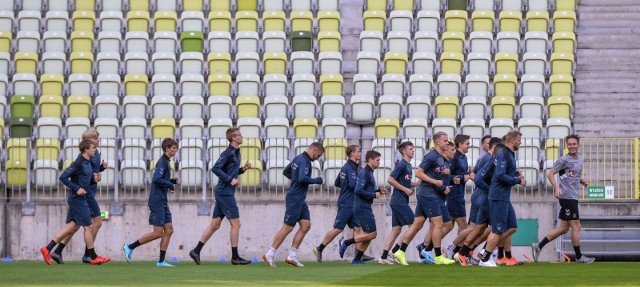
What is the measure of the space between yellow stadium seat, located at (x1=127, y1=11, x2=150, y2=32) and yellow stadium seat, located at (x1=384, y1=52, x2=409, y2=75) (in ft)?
16.0

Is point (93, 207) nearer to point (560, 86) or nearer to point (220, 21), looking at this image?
point (220, 21)

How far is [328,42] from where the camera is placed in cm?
2711

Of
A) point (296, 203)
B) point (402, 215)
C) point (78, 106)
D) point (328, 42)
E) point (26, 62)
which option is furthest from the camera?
point (328, 42)

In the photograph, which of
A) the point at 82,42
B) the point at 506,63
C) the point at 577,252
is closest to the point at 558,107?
the point at 506,63

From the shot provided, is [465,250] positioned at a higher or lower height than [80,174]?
lower

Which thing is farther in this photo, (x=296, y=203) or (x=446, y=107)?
(x=446, y=107)

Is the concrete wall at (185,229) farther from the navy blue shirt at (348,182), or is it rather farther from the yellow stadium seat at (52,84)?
the yellow stadium seat at (52,84)

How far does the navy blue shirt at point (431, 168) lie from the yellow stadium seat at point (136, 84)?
26.5ft

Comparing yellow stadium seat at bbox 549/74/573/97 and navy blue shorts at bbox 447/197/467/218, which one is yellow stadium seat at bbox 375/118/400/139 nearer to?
yellow stadium seat at bbox 549/74/573/97

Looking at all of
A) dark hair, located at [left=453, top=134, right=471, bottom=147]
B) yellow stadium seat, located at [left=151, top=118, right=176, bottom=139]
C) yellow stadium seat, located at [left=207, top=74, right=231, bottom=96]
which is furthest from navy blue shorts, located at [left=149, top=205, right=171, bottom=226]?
yellow stadium seat, located at [left=207, top=74, right=231, bottom=96]

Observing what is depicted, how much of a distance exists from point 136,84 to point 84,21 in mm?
2629

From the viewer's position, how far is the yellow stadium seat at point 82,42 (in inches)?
1077

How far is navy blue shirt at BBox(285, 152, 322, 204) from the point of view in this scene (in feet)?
63.9

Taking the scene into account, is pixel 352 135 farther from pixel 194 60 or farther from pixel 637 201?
pixel 637 201
